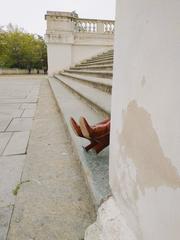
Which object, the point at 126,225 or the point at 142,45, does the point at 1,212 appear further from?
the point at 142,45

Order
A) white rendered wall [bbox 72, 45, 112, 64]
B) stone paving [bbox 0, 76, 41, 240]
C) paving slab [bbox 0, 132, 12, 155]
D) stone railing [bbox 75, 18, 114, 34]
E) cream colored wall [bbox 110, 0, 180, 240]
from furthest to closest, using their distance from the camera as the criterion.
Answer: stone railing [bbox 75, 18, 114, 34] → white rendered wall [bbox 72, 45, 112, 64] → paving slab [bbox 0, 132, 12, 155] → stone paving [bbox 0, 76, 41, 240] → cream colored wall [bbox 110, 0, 180, 240]

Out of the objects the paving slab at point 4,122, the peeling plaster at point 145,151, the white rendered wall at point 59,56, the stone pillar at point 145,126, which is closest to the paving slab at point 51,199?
the stone pillar at point 145,126

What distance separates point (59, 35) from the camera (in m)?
11.5

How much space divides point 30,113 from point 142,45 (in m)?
3.35

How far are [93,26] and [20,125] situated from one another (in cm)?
1048

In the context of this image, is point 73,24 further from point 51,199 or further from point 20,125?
point 51,199

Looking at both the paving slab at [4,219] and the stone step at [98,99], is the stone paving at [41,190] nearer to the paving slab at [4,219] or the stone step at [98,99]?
the paving slab at [4,219]

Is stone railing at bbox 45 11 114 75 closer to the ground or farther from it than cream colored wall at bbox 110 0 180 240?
farther from it

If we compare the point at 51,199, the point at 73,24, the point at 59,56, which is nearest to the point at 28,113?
the point at 51,199

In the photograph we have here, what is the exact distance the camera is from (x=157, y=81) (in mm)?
646

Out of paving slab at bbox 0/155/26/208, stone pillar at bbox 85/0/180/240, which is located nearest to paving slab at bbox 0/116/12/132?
paving slab at bbox 0/155/26/208

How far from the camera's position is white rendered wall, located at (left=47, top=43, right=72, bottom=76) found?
1162 centimetres

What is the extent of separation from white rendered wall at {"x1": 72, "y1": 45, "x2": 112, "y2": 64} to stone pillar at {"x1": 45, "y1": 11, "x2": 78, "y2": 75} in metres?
0.28

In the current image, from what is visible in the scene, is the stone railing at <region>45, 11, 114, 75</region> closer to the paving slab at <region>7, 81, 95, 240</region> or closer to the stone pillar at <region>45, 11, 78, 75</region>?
the stone pillar at <region>45, 11, 78, 75</region>
